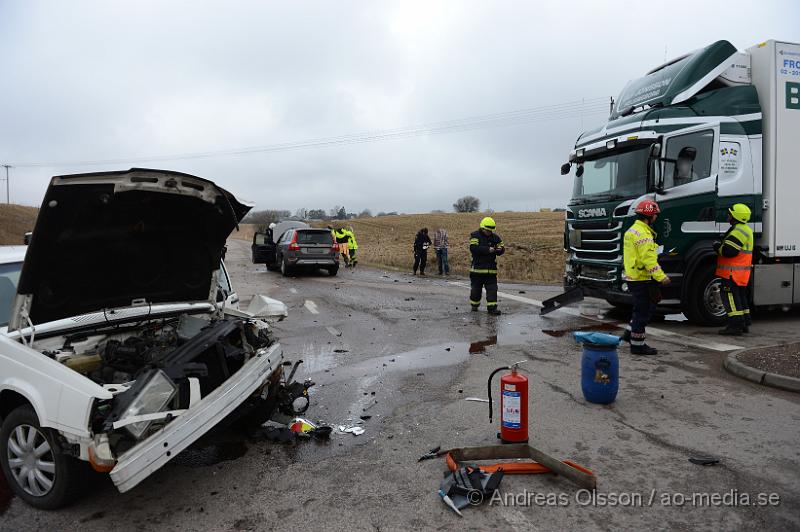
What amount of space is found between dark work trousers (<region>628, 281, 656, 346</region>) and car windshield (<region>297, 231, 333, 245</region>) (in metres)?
13.0

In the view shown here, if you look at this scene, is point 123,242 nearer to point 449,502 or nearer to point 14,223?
point 449,502

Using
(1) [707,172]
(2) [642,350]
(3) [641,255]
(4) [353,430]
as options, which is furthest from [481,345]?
(1) [707,172]

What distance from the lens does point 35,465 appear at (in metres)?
3.41

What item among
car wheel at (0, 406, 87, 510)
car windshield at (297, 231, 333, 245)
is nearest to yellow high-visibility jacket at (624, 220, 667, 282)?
car wheel at (0, 406, 87, 510)

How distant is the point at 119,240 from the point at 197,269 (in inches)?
31.0

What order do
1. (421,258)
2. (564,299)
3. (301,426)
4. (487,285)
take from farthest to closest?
(421,258)
(487,285)
(564,299)
(301,426)

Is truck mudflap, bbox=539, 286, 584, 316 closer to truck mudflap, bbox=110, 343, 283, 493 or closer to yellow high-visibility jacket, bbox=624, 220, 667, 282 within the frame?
yellow high-visibility jacket, bbox=624, 220, 667, 282

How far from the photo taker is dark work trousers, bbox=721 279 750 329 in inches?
318

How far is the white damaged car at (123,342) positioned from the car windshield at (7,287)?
50 centimetres

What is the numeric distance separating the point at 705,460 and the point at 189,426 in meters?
3.50

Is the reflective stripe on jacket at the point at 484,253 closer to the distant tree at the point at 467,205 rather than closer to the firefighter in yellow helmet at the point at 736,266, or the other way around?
the firefighter in yellow helmet at the point at 736,266

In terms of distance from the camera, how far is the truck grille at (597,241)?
888 centimetres

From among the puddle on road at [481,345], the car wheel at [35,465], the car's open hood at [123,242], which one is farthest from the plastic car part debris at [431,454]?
the puddle on road at [481,345]

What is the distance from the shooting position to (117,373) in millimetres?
3867
